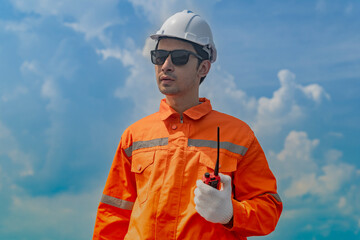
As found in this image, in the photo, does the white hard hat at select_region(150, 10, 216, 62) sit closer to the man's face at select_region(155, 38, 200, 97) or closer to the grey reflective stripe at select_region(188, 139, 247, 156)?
the man's face at select_region(155, 38, 200, 97)

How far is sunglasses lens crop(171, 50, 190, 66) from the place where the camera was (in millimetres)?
4023

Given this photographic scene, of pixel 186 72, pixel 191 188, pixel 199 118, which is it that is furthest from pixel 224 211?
pixel 186 72

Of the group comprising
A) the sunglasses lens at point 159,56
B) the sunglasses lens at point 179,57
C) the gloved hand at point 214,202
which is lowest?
the gloved hand at point 214,202

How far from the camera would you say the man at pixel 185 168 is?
3.58 metres

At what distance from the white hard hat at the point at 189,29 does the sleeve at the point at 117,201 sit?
1248 millimetres

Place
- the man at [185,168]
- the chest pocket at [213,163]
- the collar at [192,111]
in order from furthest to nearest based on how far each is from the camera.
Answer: the collar at [192,111] < the chest pocket at [213,163] < the man at [185,168]

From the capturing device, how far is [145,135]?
413 centimetres

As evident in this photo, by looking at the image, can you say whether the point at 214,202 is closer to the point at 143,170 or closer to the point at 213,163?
the point at 213,163

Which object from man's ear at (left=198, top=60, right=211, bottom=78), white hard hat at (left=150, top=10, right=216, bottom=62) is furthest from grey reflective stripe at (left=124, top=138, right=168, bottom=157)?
white hard hat at (left=150, top=10, right=216, bottom=62)

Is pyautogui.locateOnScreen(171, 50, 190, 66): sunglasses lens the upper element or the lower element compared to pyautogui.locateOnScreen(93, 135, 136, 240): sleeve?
upper

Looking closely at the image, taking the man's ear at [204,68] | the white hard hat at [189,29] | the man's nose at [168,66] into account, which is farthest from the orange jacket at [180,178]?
the white hard hat at [189,29]

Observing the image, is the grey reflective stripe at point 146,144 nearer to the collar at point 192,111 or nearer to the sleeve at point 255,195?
the collar at point 192,111

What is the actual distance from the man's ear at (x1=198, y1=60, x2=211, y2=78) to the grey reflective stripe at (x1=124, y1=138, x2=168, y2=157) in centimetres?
82

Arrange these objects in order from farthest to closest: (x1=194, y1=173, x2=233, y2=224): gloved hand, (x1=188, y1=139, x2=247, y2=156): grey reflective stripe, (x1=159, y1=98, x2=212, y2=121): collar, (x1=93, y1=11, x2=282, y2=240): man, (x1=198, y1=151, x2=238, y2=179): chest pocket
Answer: (x1=159, y1=98, x2=212, y2=121): collar
(x1=188, y1=139, x2=247, y2=156): grey reflective stripe
(x1=198, y1=151, x2=238, y2=179): chest pocket
(x1=93, y1=11, x2=282, y2=240): man
(x1=194, y1=173, x2=233, y2=224): gloved hand
